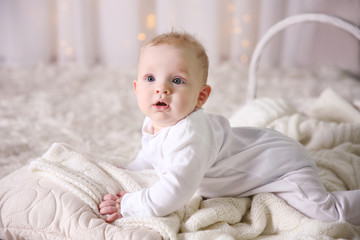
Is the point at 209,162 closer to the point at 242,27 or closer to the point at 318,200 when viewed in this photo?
the point at 318,200

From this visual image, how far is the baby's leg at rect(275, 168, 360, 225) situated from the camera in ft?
3.06

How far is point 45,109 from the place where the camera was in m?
1.83

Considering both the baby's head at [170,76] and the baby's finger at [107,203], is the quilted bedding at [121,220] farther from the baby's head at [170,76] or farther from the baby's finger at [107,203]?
the baby's head at [170,76]

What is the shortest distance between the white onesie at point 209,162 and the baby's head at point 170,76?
0.13 ft

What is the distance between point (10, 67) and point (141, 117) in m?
1.11

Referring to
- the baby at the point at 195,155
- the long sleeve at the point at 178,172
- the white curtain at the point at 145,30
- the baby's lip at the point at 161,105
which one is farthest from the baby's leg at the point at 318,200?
the white curtain at the point at 145,30

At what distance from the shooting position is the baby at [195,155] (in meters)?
0.88

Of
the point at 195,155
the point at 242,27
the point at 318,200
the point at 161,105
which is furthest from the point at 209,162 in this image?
the point at 242,27

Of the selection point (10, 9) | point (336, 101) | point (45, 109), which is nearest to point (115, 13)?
point (10, 9)

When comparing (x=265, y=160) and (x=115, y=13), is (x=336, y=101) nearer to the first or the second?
(x=265, y=160)

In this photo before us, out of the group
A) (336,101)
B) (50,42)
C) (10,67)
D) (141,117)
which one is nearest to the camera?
(336,101)

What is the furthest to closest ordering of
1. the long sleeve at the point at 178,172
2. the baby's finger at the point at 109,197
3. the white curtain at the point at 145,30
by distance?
the white curtain at the point at 145,30 < the baby's finger at the point at 109,197 < the long sleeve at the point at 178,172

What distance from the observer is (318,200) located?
3.08 ft

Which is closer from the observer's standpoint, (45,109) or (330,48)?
(45,109)
